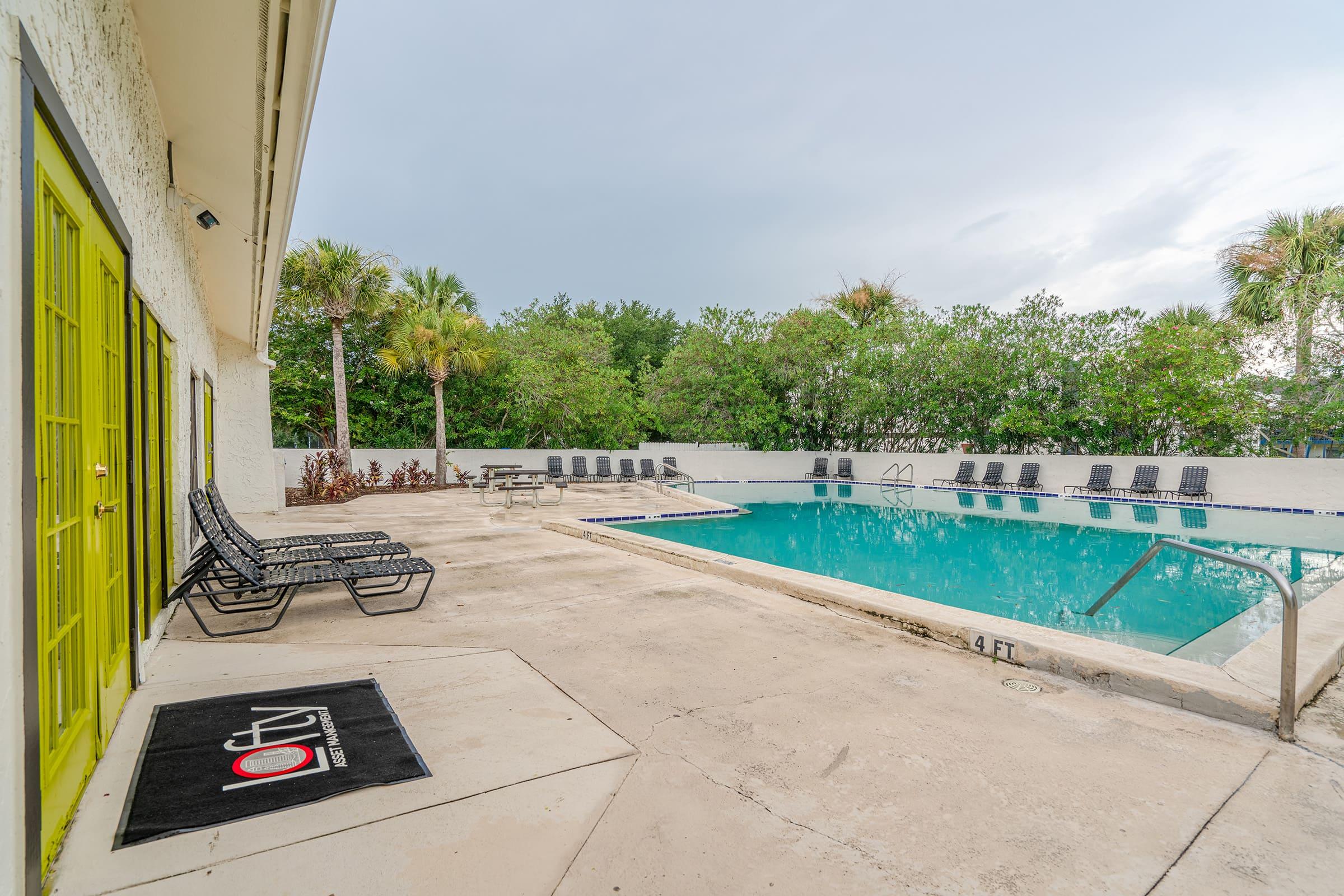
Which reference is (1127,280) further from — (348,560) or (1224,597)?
(348,560)

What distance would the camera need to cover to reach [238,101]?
3.52 metres

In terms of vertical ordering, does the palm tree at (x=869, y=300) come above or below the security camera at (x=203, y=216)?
above

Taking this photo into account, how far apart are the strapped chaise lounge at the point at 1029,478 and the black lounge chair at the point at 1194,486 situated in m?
2.88

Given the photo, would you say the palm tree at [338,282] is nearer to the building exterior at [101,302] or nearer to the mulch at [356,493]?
the mulch at [356,493]

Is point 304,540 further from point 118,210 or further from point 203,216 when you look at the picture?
point 118,210

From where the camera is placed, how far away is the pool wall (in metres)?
2.86

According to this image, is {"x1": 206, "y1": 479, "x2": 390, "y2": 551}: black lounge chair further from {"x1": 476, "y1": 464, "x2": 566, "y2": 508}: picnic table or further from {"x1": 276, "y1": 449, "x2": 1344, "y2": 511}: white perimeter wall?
{"x1": 276, "y1": 449, "x2": 1344, "y2": 511}: white perimeter wall

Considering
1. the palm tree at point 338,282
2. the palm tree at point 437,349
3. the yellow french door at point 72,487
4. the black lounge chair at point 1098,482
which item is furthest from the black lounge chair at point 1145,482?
the palm tree at point 338,282

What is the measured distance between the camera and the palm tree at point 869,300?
23.9 meters

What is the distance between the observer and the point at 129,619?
2.89m

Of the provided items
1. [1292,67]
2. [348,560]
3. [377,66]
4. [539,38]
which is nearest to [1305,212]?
[1292,67]

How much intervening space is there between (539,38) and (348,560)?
3137 cm

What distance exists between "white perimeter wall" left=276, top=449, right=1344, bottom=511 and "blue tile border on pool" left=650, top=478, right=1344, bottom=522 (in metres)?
0.26

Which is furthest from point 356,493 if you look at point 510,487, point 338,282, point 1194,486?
point 1194,486
